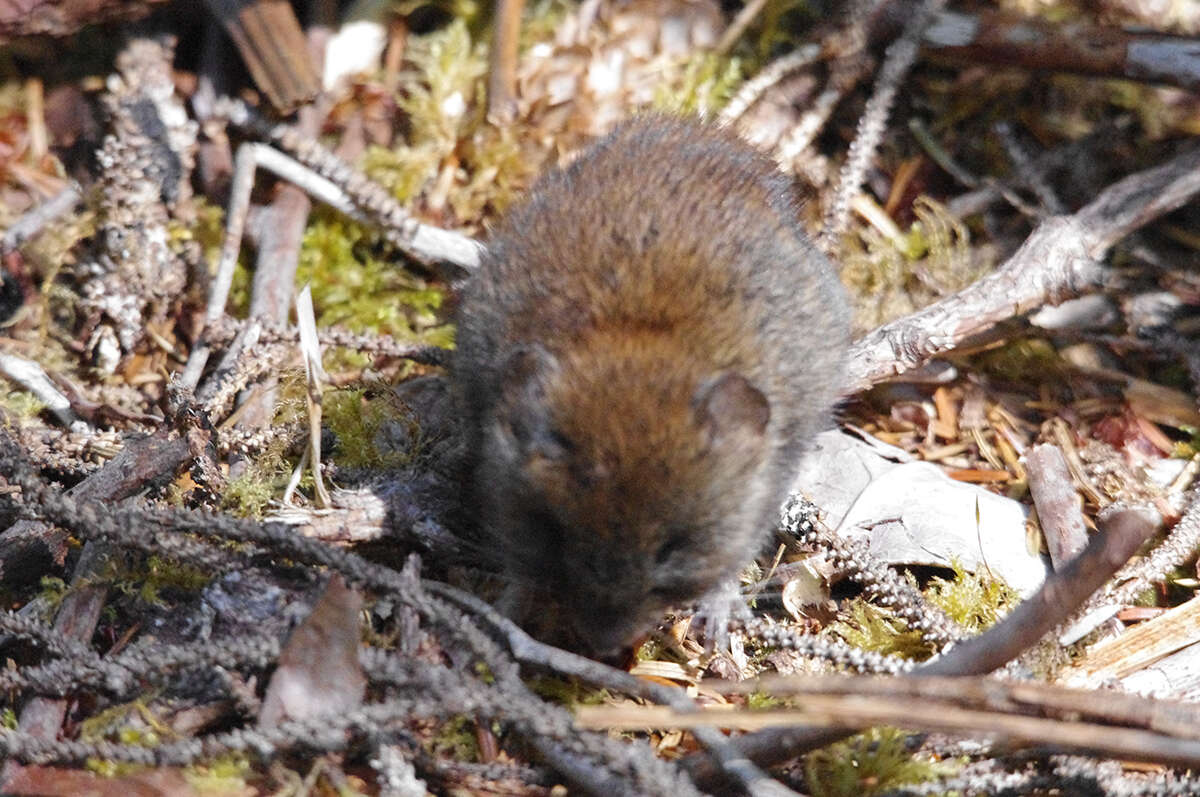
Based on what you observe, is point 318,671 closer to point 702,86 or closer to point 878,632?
point 878,632

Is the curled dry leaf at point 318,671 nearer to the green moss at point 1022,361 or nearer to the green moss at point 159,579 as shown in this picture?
the green moss at point 159,579

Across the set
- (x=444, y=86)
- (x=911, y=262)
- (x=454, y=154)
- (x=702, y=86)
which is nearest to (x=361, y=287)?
(x=454, y=154)

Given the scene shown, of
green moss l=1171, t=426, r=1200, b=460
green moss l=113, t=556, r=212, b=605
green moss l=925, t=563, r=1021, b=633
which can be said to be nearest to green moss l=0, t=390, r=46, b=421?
green moss l=113, t=556, r=212, b=605

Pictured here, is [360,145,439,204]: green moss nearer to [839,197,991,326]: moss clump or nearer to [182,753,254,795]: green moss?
[839,197,991,326]: moss clump

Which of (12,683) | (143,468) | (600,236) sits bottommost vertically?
(12,683)

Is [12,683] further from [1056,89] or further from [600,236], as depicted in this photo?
[1056,89]

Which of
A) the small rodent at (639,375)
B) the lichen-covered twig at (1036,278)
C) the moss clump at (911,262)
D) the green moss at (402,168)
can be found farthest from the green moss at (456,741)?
the green moss at (402,168)

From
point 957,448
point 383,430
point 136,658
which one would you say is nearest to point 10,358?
point 383,430
